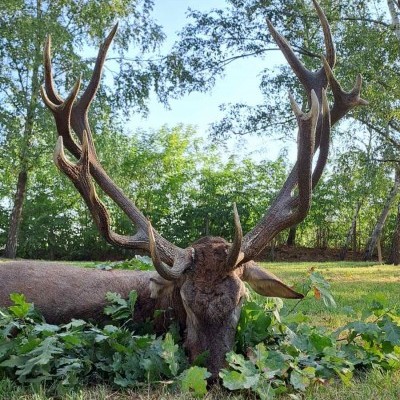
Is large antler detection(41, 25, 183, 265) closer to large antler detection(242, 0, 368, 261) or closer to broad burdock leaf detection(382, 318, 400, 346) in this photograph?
large antler detection(242, 0, 368, 261)

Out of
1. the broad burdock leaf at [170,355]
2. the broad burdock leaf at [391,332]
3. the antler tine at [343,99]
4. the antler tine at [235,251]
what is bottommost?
the broad burdock leaf at [170,355]

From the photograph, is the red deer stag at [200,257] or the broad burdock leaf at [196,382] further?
the red deer stag at [200,257]

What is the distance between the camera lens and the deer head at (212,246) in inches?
151

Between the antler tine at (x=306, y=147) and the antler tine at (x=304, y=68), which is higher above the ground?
the antler tine at (x=304, y=68)

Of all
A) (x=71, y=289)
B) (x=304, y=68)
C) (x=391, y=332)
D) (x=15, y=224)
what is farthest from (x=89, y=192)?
(x=15, y=224)

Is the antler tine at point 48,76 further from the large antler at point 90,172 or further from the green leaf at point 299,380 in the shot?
the green leaf at point 299,380

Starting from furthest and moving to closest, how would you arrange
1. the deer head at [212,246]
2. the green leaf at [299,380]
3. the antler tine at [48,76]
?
the antler tine at [48,76]
the deer head at [212,246]
the green leaf at [299,380]

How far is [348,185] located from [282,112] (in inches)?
171

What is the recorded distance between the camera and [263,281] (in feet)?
14.0

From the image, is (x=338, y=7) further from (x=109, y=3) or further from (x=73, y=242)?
(x=73, y=242)

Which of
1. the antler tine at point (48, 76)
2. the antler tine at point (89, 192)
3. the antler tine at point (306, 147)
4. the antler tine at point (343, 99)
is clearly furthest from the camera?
the antler tine at point (343, 99)

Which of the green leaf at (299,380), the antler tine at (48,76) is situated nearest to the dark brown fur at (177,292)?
the green leaf at (299,380)

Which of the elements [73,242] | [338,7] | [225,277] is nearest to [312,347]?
[225,277]

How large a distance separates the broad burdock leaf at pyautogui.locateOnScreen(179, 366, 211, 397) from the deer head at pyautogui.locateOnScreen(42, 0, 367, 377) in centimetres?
24
